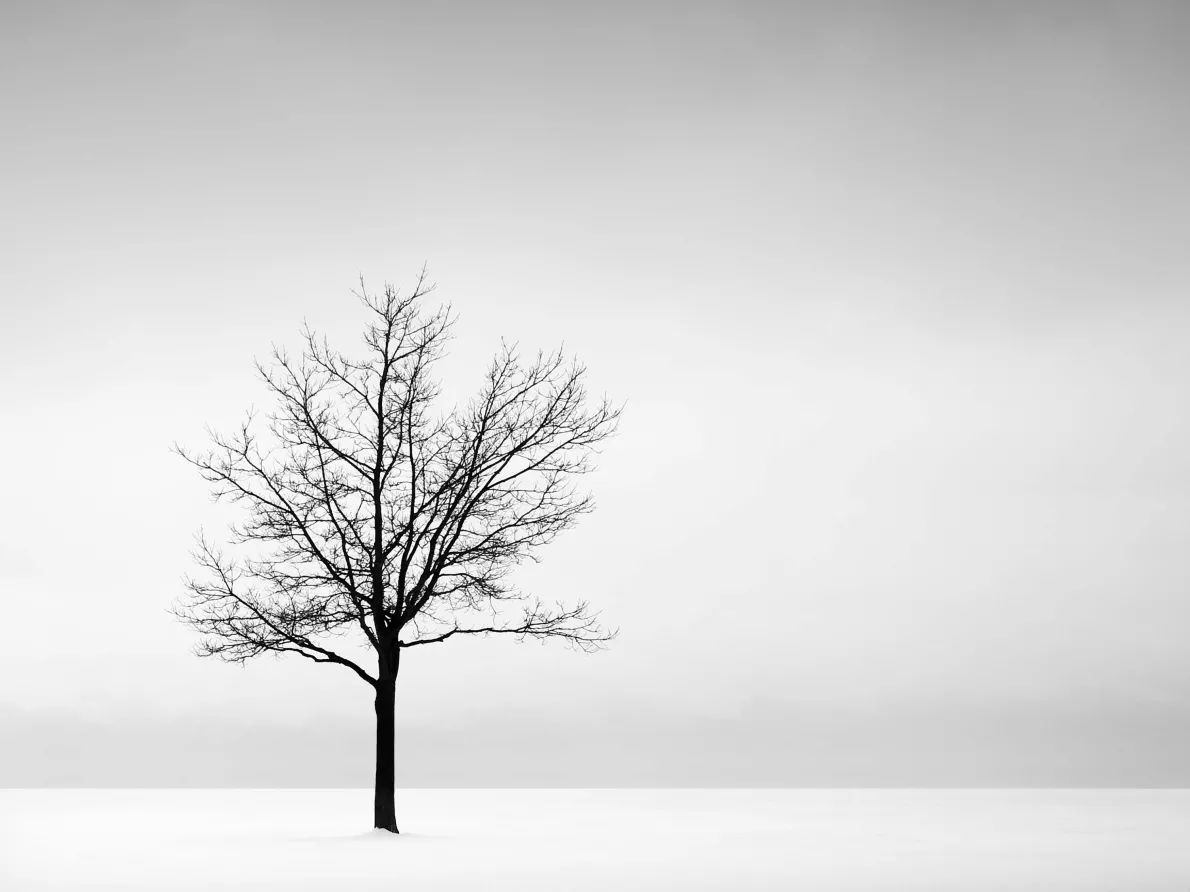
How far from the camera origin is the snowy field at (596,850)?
1912 centimetres

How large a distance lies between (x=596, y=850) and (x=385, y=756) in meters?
6.62

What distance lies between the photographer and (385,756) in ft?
94.1

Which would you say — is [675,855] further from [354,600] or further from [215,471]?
[215,471]

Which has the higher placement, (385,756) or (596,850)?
(385,756)

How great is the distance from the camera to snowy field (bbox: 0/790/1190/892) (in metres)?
19.1

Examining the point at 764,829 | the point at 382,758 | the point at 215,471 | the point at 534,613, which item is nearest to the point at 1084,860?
the point at 764,829

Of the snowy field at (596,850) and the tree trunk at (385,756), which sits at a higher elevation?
the tree trunk at (385,756)

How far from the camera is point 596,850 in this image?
24.9 meters

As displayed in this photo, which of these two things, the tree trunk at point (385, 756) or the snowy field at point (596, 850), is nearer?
the snowy field at point (596, 850)

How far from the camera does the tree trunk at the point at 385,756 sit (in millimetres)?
28375

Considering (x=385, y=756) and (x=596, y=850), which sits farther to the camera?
(x=385, y=756)

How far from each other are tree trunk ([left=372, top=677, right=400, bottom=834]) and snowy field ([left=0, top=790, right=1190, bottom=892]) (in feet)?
3.09

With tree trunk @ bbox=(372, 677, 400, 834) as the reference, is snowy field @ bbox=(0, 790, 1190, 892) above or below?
below

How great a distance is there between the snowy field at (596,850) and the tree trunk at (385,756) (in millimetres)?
941
